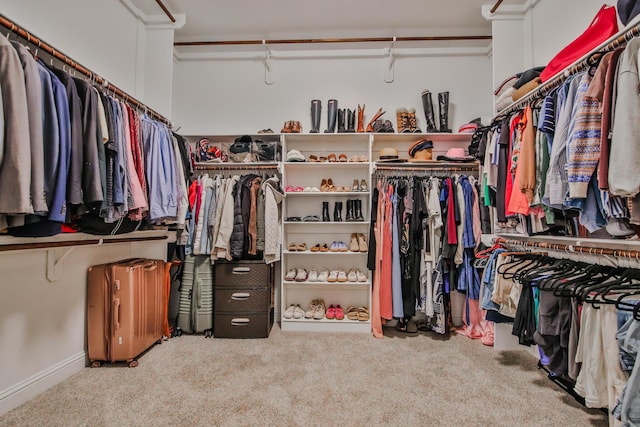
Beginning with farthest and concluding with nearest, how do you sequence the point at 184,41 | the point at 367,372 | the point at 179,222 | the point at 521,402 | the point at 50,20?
the point at 184,41
the point at 179,222
the point at 367,372
the point at 50,20
the point at 521,402

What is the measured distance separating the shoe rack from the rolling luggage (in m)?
0.72

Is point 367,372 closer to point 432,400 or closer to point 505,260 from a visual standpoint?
point 432,400

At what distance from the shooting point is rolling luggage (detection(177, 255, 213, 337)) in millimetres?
2688

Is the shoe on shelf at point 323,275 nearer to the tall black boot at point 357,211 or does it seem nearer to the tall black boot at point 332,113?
the tall black boot at point 357,211

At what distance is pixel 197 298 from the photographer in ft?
8.89

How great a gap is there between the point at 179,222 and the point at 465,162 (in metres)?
2.66

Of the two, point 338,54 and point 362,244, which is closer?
point 362,244

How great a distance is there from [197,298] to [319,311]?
114cm

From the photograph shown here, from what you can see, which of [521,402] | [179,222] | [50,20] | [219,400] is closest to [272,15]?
[50,20]

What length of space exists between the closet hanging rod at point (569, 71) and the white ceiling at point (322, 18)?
45.4 inches

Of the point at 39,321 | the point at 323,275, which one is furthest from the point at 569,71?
the point at 39,321

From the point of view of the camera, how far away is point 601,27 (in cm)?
154

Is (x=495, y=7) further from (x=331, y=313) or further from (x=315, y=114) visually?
(x=331, y=313)

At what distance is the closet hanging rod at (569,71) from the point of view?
1.30m
